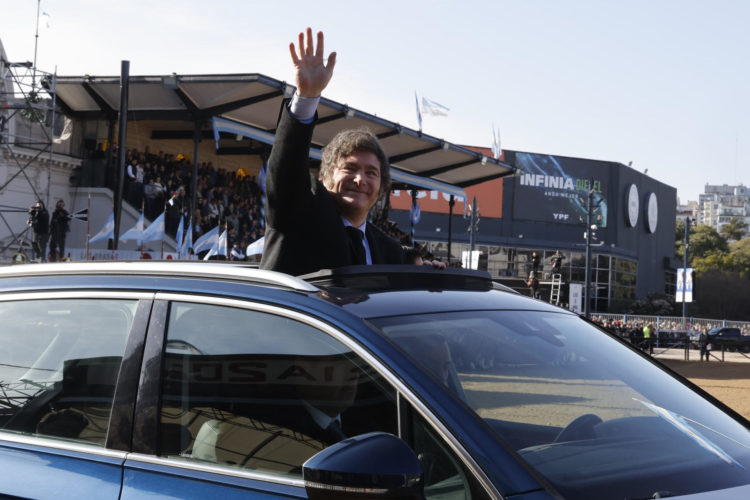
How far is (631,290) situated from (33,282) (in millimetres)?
79505

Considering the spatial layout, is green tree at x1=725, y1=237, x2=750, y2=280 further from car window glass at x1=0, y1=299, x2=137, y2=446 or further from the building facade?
car window glass at x1=0, y1=299, x2=137, y2=446

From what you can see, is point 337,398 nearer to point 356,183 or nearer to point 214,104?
point 356,183

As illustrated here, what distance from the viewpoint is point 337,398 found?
2381 millimetres

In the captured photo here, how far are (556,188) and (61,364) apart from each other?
74.7 m

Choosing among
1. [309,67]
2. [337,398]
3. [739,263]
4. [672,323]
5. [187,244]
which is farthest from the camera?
[739,263]

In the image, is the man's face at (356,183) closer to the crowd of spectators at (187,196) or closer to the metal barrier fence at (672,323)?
the crowd of spectators at (187,196)

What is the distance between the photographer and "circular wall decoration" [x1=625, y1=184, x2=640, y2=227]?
253ft

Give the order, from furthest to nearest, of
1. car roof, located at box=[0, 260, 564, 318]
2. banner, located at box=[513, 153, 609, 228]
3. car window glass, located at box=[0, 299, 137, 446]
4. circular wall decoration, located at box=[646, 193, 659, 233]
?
1. circular wall decoration, located at box=[646, 193, 659, 233]
2. banner, located at box=[513, 153, 609, 228]
3. car window glass, located at box=[0, 299, 137, 446]
4. car roof, located at box=[0, 260, 564, 318]

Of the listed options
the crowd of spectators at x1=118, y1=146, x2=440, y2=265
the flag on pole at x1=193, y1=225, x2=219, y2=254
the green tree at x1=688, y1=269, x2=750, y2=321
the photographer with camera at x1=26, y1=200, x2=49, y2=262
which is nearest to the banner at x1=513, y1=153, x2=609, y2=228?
the green tree at x1=688, y1=269, x2=750, y2=321

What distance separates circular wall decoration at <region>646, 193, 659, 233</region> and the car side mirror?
3253 inches

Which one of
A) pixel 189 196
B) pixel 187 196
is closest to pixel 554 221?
pixel 189 196

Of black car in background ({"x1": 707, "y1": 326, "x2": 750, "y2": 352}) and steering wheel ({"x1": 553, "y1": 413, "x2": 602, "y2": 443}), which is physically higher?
steering wheel ({"x1": 553, "y1": 413, "x2": 602, "y2": 443})

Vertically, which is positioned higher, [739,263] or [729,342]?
[739,263]

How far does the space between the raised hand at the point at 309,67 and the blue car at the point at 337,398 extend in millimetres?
964
